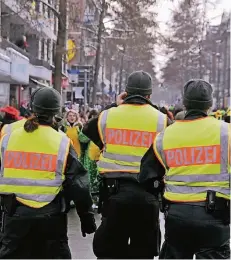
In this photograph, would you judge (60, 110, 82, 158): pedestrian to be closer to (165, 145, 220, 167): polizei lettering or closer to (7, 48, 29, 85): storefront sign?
(165, 145, 220, 167): polizei lettering

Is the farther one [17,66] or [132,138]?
[17,66]

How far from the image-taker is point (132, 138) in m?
→ 5.55

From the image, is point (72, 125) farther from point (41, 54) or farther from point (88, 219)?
point (41, 54)

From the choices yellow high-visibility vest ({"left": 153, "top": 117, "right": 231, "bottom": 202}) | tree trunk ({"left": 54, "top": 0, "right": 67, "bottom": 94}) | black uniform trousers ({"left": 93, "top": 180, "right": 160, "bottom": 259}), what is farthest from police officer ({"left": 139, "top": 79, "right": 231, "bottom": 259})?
tree trunk ({"left": 54, "top": 0, "right": 67, "bottom": 94})

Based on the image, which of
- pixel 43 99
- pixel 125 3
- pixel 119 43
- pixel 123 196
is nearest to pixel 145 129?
pixel 123 196

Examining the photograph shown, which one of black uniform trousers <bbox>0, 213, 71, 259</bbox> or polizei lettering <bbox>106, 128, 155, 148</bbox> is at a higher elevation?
polizei lettering <bbox>106, 128, 155, 148</bbox>

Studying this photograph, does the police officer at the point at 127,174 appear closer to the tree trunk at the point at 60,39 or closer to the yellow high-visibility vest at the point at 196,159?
the yellow high-visibility vest at the point at 196,159

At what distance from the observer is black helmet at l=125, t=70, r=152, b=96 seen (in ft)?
18.7

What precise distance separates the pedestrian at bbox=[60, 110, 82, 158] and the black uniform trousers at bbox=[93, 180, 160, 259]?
538 cm

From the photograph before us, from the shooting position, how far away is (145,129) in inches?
219

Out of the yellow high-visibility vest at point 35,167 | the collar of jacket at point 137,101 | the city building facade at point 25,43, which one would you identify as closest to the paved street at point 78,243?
the collar of jacket at point 137,101

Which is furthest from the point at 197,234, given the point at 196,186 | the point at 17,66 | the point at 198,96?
the point at 17,66

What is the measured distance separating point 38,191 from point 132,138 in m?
1.18

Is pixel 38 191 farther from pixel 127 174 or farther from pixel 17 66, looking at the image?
pixel 17 66
